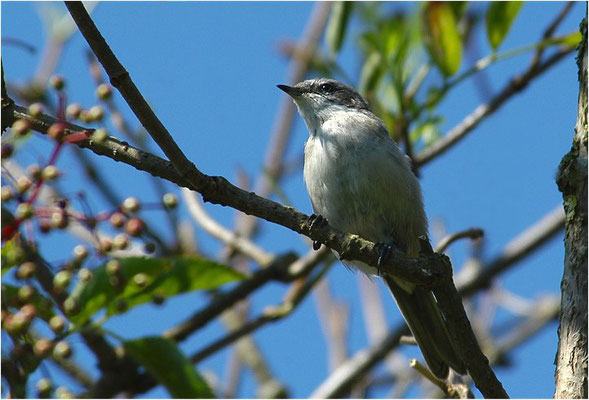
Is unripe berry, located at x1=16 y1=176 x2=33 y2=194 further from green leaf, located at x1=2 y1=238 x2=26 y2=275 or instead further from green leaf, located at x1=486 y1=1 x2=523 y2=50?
green leaf, located at x1=486 y1=1 x2=523 y2=50

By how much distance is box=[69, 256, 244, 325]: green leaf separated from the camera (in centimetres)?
318

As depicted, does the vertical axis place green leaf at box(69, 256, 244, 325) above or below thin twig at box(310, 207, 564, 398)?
below

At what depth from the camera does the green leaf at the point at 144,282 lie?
3.18 meters

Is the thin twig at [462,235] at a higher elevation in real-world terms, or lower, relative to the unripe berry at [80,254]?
higher

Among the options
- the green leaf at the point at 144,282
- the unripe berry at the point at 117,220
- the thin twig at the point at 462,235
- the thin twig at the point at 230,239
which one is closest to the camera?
the unripe berry at the point at 117,220

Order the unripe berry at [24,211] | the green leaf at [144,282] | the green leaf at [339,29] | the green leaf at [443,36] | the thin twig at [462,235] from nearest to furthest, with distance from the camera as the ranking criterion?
the unripe berry at [24,211]
the green leaf at [144,282]
the thin twig at [462,235]
the green leaf at [443,36]
the green leaf at [339,29]

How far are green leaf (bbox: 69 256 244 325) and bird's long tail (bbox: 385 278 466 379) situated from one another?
125cm

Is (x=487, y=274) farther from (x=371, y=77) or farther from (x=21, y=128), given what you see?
(x=21, y=128)

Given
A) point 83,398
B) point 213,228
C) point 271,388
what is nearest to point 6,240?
point 83,398

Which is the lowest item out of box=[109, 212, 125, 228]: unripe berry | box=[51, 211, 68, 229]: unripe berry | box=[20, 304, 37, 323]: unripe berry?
box=[20, 304, 37, 323]: unripe berry

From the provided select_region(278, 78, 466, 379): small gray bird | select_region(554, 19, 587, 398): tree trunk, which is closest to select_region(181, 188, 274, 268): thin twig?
select_region(278, 78, 466, 379): small gray bird

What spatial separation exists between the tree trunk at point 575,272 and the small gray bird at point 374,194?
1.74m

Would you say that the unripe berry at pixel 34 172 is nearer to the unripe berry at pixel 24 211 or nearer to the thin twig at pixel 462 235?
the unripe berry at pixel 24 211

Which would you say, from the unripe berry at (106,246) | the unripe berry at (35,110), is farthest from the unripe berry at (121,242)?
the unripe berry at (35,110)
